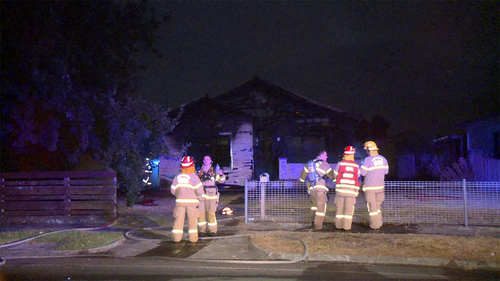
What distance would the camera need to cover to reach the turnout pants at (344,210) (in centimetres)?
959

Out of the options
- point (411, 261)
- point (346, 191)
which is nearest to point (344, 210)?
point (346, 191)

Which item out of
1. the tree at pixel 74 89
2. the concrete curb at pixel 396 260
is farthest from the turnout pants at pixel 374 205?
the tree at pixel 74 89

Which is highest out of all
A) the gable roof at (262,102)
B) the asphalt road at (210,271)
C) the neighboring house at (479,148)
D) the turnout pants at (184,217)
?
the gable roof at (262,102)

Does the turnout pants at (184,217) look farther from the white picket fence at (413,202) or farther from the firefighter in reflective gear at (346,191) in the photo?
the firefighter in reflective gear at (346,191)

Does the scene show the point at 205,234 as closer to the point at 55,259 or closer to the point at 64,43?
the point at 55,259

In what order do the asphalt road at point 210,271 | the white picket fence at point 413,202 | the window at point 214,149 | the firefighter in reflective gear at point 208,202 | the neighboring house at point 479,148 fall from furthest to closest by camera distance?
the window at point 214,149 < the neighboring house at point 479,148 < the white picket fence at point 413,202 < the firefighter in reflective gear at point 208,202 < the asphalt road at point 210,271

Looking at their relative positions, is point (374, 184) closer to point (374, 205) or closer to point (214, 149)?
point (374, 205)

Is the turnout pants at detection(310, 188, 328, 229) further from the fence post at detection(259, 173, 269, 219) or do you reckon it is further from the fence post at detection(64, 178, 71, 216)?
the fence post at detection(64, 178, 71, 216)

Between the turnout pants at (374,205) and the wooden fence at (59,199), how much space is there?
698cm

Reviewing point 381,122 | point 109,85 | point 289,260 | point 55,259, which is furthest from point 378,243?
point 381,122

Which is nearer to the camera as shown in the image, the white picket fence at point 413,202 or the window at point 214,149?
the white picket fence at point 413,202

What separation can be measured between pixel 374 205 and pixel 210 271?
172 inches

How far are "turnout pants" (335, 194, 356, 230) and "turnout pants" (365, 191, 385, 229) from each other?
0.35 metres

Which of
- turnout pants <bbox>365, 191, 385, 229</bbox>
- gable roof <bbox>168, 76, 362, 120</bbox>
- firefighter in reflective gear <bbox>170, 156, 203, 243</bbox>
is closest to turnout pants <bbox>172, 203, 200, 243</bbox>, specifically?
firefighter in reflective gear <bbox>170, 156, 203, 243</bbox>
